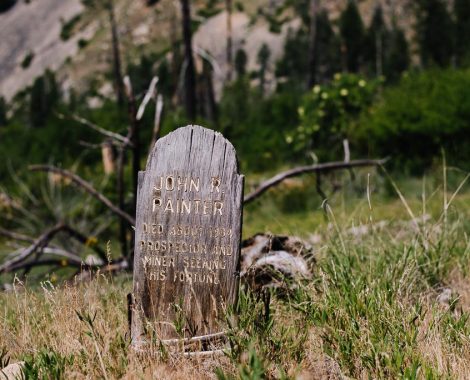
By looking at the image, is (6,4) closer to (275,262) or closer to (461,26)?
(461,26)

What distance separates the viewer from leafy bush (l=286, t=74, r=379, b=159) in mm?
15062

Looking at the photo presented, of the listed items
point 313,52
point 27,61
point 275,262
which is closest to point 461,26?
point 313,52

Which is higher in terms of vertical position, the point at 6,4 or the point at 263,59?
the point at 6,4

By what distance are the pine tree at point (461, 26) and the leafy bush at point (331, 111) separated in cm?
3878

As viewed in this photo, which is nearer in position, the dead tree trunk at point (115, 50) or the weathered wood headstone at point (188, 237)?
the weathered wood headstone at point (188, 237)

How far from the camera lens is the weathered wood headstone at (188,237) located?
12.2ft

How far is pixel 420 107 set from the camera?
1404cm

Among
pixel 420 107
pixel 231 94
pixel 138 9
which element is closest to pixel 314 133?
pixel 420 107

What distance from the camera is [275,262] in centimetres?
488

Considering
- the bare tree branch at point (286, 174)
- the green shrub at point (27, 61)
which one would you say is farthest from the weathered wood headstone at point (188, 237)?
the green shrub at point (27, 61)

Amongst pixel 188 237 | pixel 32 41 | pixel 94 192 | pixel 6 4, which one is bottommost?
pixel 188 237

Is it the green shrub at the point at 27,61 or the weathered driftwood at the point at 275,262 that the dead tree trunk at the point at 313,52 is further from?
the green shrub at the point at 27,61

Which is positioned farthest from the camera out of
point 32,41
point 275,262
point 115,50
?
point 32,41

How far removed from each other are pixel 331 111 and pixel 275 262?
10885 mm
